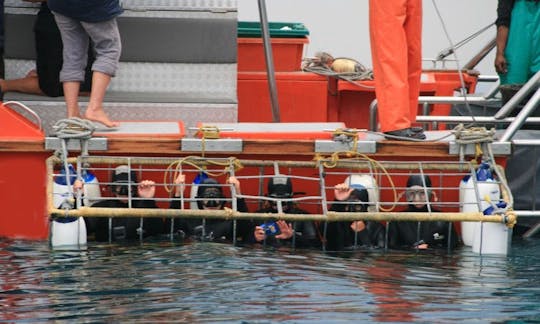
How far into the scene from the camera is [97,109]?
799cm

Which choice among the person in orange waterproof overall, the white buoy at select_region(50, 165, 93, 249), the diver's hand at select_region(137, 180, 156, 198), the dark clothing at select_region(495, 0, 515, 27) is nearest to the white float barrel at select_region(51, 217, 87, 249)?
the white buoy at select_region(50, 165, 93, 249)

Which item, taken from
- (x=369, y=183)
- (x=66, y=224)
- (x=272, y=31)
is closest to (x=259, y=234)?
(x=369, y=183)

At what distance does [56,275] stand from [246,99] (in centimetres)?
369

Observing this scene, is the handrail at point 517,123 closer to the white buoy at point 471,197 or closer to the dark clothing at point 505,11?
the white buoy at point 471,197

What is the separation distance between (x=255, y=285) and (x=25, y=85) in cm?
273

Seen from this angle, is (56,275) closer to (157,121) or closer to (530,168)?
(157,121)

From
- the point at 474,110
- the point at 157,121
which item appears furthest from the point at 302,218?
the point at 474,110

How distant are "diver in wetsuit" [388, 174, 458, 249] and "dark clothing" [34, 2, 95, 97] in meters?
2.19

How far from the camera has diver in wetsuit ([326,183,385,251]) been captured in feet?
24.8

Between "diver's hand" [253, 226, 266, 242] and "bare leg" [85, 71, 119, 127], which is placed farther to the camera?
"bare leg" [85, 71, 119, 127]

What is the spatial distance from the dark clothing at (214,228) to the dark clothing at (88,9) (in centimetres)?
119

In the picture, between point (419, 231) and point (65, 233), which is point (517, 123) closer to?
point (419, 231)

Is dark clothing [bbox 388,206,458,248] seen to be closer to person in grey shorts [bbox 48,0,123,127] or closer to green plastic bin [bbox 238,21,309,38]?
person in grey shorts [bbox 48,0,123,127]

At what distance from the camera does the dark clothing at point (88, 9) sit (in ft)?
25.8
